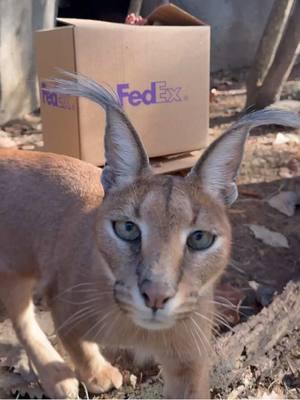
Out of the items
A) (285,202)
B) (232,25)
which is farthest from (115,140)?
(232,25)

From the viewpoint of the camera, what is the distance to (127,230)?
1.66 meters

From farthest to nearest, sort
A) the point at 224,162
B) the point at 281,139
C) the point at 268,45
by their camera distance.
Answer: the point at 268,45 → the point at 281,139 → the point at 224,162

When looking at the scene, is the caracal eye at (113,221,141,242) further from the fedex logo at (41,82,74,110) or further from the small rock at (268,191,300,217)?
the small rock at (268,191,300,217)

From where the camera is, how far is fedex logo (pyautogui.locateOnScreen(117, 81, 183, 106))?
3145 millimetres

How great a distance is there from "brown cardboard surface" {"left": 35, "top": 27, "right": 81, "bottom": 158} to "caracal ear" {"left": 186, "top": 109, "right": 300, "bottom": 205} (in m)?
1.38

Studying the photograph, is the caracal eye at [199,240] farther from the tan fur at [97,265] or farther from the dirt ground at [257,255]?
the dirt ground at [257,255]

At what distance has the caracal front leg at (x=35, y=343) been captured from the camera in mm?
2127

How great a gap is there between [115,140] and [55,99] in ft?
5.00

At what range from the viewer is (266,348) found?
7.18 feet

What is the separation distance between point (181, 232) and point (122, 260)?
18 cm

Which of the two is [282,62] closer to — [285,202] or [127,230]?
[285,202]

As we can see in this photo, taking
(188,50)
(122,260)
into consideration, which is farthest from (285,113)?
(188,50)

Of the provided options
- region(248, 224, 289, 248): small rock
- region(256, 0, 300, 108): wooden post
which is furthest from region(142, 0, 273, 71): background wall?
region(248, 224, 289, 248): small rock

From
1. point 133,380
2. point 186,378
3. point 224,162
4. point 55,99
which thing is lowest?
point 133,380
